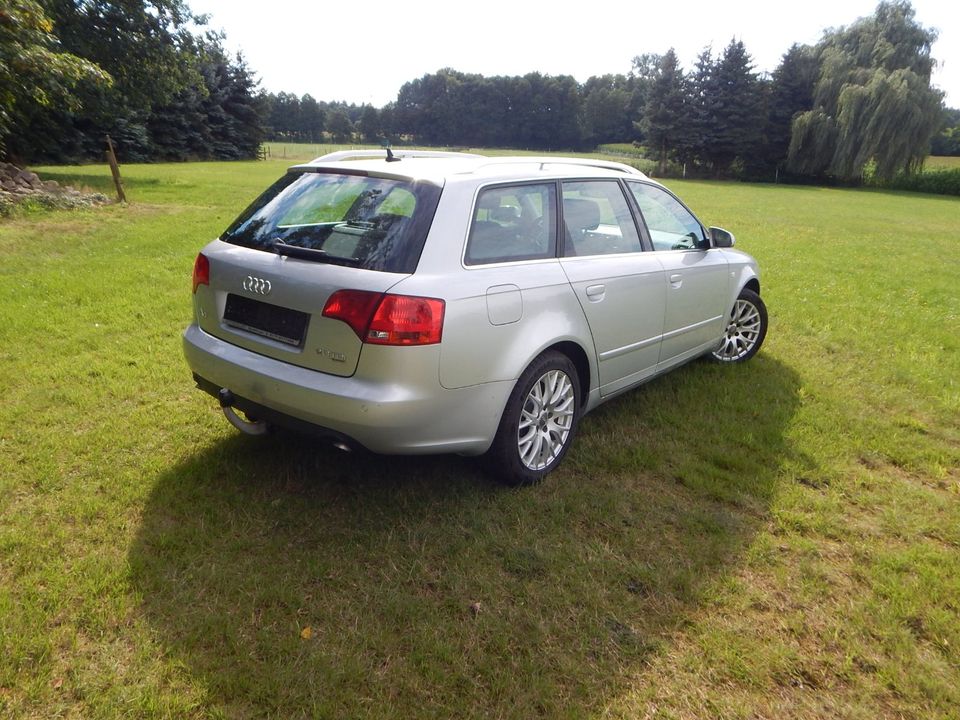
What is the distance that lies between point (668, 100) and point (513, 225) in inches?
2112

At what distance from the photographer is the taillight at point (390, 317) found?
2.77 m

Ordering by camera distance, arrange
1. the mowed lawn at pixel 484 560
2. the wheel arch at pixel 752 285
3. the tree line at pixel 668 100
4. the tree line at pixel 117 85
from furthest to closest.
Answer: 1. the tree line at pixel 668 100
2. the tree line at pixel 117 85
3. the wheel arch at pixel 752 285
4. the mowed lawn at pixel 484 560

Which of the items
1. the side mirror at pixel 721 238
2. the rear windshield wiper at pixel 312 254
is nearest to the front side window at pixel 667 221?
the side mirror at pixel 721 238

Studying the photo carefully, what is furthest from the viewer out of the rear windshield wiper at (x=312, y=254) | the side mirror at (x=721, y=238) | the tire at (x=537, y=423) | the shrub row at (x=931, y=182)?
the shrub row at (x=931, y=182)

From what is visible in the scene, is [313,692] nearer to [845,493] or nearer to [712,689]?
[712,689]

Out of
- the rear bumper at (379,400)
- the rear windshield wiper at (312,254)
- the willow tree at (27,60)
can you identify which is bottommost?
the rear bumper at (379,400)

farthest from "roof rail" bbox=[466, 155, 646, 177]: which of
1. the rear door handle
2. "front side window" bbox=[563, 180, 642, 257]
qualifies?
the rear door handle

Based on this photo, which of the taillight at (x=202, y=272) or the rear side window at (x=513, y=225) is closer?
the rear side window at (x=513, y=225)

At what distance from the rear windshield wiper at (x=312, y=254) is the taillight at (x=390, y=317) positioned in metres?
0.19

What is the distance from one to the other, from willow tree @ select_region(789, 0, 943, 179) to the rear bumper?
4333cm

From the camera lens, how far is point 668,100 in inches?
2012

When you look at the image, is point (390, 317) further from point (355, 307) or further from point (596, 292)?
point (596, 292)

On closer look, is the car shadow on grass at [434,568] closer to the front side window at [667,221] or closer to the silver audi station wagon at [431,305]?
the silver audi station wagon at [431,305]

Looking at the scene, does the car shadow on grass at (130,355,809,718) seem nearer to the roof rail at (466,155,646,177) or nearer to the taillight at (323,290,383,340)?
the taillight at (323,290,383,340)
